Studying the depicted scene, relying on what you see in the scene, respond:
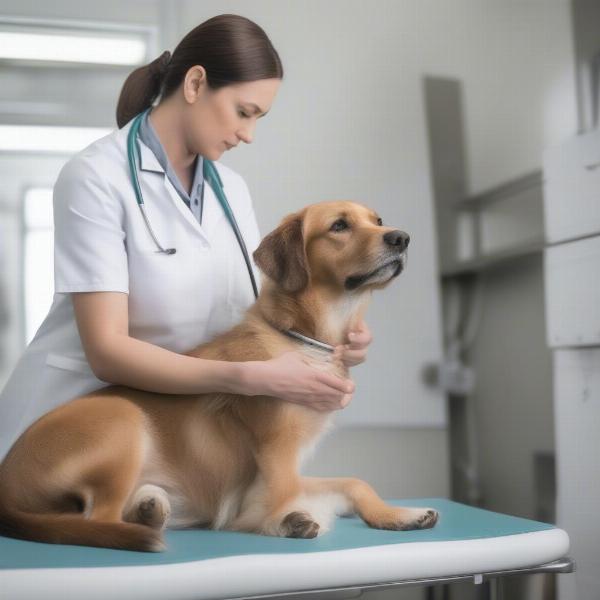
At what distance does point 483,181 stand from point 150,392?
1.78 meters

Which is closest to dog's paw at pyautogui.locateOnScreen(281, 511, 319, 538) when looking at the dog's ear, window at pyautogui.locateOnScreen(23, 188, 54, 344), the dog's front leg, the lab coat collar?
the dog's front leg

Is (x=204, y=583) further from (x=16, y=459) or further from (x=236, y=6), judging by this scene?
(x=236, y=6)

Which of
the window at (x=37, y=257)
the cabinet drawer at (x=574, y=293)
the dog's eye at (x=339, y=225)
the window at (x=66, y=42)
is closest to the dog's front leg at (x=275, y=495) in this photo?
the dog's eye at (x=339, y=225)

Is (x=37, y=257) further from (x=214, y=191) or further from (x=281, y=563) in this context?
(x=281, y=563)

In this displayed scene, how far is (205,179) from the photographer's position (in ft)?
4.55

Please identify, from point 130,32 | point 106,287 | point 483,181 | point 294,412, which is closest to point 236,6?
point 130,32

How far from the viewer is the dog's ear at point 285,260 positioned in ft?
3.85

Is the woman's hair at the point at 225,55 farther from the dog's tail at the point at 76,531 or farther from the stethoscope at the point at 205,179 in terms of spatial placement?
the dog's tail at the point at 76,531

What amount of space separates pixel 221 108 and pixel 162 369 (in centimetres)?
45

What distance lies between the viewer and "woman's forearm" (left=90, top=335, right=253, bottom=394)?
104 cm

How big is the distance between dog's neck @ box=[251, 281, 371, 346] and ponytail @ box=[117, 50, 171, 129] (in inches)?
16.6

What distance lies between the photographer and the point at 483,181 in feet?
8.51

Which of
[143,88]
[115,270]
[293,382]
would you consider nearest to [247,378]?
[293,382]

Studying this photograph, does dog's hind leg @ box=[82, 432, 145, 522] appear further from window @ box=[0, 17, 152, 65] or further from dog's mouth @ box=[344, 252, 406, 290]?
window @ box=[0, 17, 152, 65]
